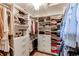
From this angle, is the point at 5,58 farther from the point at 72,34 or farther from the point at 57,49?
the point at 72,34

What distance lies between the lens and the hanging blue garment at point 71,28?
5.90 feet

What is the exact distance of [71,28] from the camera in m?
1.82

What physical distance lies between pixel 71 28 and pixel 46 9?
398 mm

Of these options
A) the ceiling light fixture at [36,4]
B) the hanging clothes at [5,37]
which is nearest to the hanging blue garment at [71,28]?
the ceiling light fixture at [36,4]

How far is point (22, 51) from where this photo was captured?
1.88m

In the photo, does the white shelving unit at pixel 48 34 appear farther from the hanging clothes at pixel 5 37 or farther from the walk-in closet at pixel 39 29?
the hanging clothes at pixel 5 37

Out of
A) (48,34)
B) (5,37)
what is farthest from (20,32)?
(48,34)

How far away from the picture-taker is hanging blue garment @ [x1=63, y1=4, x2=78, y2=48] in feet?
5.90

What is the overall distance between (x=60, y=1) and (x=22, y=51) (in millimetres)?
810

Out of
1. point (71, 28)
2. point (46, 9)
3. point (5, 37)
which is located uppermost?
point (46, 9)

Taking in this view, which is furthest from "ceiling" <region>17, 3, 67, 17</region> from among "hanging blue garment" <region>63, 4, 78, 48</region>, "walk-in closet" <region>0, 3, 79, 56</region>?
"hanging blue garment" <region>63, 4, 78, 48</region>

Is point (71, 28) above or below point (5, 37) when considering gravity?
above

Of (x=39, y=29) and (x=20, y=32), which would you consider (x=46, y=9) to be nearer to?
(x=39, y=29)

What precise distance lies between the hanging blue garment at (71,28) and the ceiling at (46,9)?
0.11 meters
